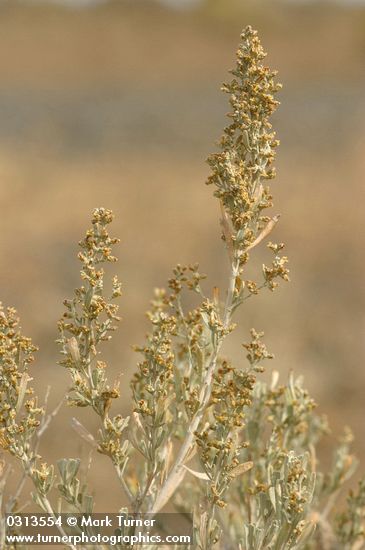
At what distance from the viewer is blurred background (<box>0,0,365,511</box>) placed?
11.6 m

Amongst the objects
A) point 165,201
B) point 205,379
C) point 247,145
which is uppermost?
point 165,201

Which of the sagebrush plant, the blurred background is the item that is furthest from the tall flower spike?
the blurred background

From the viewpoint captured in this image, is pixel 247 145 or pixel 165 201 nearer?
pixel 247 145

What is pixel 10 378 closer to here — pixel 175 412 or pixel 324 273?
pixel 175 412

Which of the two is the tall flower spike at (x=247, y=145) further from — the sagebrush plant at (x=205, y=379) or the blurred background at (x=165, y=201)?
the blurred background at (x=165, y=201)

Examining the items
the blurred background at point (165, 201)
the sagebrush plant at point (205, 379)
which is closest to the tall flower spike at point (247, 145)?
the sagebrush plant at point (205, 379)

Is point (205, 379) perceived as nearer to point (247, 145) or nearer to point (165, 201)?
point (247, 145)

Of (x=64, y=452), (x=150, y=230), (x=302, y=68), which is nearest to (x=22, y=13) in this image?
(x=302, y=68)

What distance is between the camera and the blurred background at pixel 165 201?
1158 centimetres

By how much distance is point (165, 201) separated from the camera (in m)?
17.5

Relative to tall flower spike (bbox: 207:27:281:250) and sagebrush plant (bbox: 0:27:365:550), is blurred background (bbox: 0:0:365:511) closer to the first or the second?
sagebrush plant (bbox: 0:27:365:550)

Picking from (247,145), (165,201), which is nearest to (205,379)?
(247,145)

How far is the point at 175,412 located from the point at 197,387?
0.14 metres

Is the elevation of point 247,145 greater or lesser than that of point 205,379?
greater
